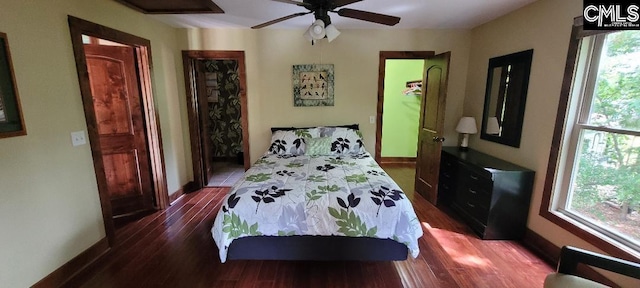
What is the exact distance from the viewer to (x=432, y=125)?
3254 millimetres

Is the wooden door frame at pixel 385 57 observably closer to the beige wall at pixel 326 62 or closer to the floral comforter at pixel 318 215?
the beige wall at pixel 326 62

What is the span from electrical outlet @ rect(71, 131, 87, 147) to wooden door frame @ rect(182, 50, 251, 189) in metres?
1.58

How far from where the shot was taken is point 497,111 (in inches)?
113

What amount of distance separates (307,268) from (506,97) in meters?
2.69

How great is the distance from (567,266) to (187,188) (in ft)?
13.2

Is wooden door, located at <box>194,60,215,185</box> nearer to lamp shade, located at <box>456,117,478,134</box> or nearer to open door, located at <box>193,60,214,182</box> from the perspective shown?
open door, located at <box>193,60,214,182</box>

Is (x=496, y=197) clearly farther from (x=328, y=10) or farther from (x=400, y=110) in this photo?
(x=400, y=110)

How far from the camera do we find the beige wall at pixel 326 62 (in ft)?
11.4

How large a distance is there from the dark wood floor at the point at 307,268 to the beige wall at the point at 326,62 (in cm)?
Result: 172

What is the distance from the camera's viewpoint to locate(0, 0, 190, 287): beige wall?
160 centimetres

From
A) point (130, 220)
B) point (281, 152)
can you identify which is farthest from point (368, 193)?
point (130, 220)

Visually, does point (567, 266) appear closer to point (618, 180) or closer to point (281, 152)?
point (618, 180)

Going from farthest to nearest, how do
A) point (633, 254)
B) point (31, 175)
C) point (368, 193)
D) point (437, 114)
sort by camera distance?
point (437, 114)
point (368, 193)
point (31, 175)
point (633, 254)

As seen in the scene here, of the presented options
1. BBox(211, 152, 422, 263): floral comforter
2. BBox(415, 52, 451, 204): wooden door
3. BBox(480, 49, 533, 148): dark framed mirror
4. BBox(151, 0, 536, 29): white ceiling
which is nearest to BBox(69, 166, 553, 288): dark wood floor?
BBox(211, 152, 422, 263): floral comforter
